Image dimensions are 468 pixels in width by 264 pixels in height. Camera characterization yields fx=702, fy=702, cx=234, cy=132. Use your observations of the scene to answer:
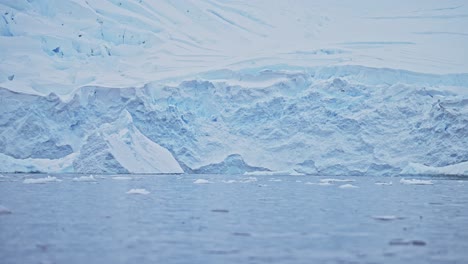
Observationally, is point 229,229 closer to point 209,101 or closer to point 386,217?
point 386,217

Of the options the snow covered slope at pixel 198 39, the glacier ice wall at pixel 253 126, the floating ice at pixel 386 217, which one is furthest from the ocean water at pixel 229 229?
the snow covered slope at pixel 198 39

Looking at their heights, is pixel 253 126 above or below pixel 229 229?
above

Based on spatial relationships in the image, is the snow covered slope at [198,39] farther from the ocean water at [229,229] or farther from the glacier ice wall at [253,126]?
the ocean water at [229,229]

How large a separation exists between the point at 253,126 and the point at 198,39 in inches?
426

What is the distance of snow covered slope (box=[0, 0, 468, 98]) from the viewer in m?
28.8

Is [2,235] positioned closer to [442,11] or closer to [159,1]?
[159,1]

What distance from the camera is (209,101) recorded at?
27.0 m

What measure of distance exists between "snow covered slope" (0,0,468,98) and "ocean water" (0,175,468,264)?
52.7 feet

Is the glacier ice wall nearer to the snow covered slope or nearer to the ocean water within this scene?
the snow covered slope

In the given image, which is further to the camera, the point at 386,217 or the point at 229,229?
the point at 386,217

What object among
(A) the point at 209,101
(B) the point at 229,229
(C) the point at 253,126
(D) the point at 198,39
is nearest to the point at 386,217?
(B) the point at 229,229

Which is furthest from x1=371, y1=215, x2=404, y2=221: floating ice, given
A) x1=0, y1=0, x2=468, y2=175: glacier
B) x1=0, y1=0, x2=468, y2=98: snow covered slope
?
x1=0, y1=0, x2=468, y2=98: snow covered slope

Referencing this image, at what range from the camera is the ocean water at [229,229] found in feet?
19.4

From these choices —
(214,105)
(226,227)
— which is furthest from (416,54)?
(226,227)
